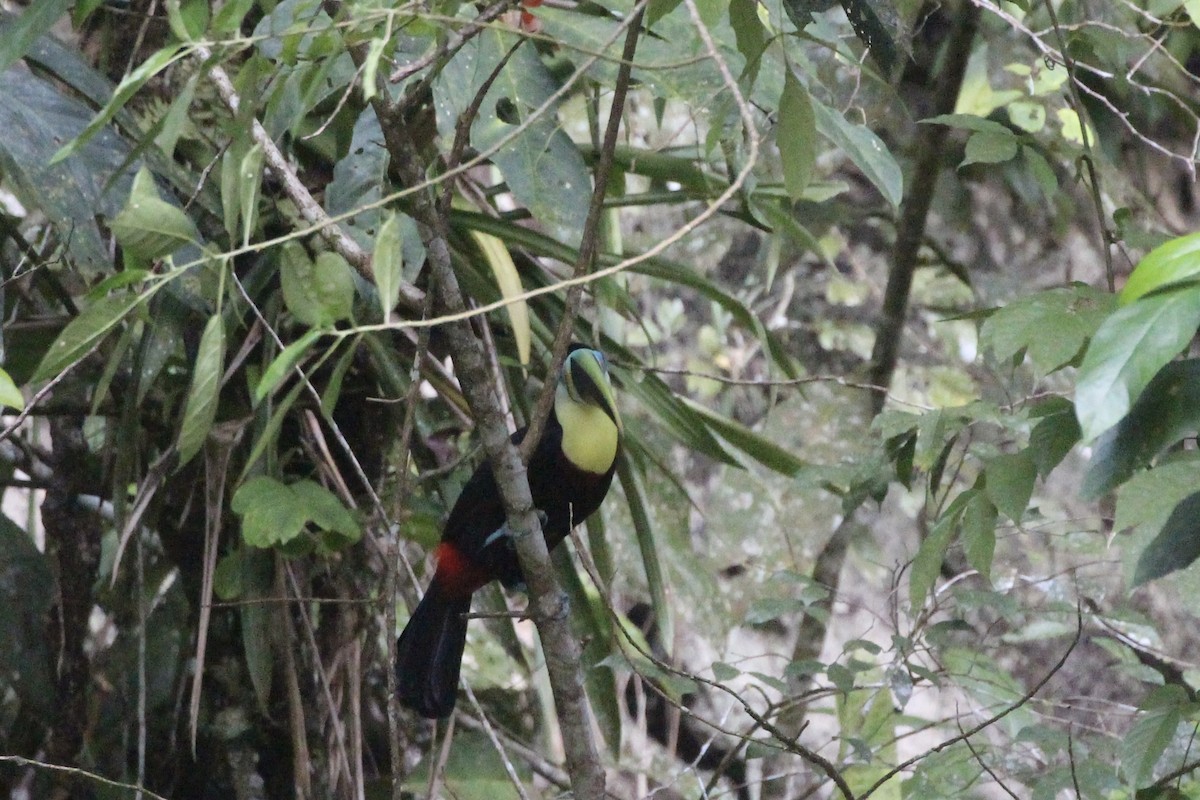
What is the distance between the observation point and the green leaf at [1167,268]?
81 centimetres

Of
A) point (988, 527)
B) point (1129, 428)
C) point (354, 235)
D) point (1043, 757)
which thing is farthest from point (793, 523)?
point (1129, 428)

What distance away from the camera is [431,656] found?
2074 mm

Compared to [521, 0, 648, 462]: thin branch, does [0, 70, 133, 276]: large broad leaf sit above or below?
above

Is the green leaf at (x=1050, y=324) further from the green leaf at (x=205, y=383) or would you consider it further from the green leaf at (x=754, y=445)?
the green leaf at (x=754, y=445)

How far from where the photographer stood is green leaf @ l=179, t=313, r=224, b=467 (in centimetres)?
121

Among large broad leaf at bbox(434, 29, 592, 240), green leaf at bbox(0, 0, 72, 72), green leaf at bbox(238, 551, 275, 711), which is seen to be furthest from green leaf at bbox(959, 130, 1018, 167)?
green leaf at bbox(238, 551, 275, 711)

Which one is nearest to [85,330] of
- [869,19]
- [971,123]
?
[869,19]

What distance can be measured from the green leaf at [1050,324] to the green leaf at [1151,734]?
432 mm

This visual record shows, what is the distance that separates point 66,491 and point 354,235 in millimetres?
777

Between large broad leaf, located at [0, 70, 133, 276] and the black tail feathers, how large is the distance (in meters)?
0.80

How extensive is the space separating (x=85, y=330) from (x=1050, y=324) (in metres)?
0.94

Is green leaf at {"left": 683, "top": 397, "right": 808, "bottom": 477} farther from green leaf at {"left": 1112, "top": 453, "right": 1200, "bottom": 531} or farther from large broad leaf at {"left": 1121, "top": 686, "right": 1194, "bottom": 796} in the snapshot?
green leaf at {"left": 1112, "top": 453, "right": 1200, "bottom": 531}

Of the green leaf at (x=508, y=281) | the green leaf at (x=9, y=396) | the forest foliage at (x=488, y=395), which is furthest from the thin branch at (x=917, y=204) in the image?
the green leaf at (x=9, y=396)

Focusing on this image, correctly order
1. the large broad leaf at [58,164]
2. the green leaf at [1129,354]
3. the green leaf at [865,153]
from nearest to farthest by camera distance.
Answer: the green leaf at [1129,354] < the green leaf at [865,153] < the large broad leaf at [58,164]
